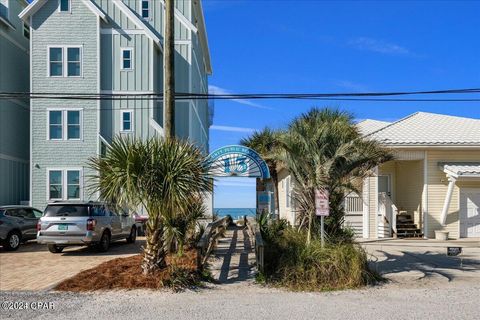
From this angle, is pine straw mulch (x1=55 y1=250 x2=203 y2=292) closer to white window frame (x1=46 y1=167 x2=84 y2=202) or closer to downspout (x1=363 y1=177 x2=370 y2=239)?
downspout (x1=363 y1=177 x2=370 y2=239)

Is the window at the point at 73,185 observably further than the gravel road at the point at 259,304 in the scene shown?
Yes

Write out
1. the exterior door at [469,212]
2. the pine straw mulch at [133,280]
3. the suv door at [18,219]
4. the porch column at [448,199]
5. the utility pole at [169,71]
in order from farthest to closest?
the exterior door at [469,212]
the porch column at [448,199]
the suv door at [18,219]
the utility pole at [169,71]
the pine straw mulch at [133,280]

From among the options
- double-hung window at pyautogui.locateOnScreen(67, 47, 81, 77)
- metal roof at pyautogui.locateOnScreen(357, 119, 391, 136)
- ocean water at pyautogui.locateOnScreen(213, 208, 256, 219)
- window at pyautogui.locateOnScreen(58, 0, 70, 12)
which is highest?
window at pyautogui.locateOnScreen(58, 0, 70, 12)

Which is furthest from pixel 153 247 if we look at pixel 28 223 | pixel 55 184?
pixel 55 184

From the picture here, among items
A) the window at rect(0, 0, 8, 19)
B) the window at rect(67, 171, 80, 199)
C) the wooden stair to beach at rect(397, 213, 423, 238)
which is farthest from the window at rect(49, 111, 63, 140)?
the wooden stair to beach at rect(397, 213, 423, 238)

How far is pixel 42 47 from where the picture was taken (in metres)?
25.4

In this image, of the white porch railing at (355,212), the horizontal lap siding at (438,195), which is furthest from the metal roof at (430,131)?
A: the white porch railing at (355,212)

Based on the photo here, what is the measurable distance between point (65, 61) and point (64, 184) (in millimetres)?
6644

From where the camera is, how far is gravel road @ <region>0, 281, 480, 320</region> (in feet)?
24.7

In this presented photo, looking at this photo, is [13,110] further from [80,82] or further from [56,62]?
[80,82]

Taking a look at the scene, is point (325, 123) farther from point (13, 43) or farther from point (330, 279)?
point (13, 43)

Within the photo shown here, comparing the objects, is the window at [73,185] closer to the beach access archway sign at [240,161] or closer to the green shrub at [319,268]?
the beach access archway sign at [240,161]

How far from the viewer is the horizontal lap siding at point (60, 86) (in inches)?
989

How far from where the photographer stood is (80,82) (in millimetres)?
25312
